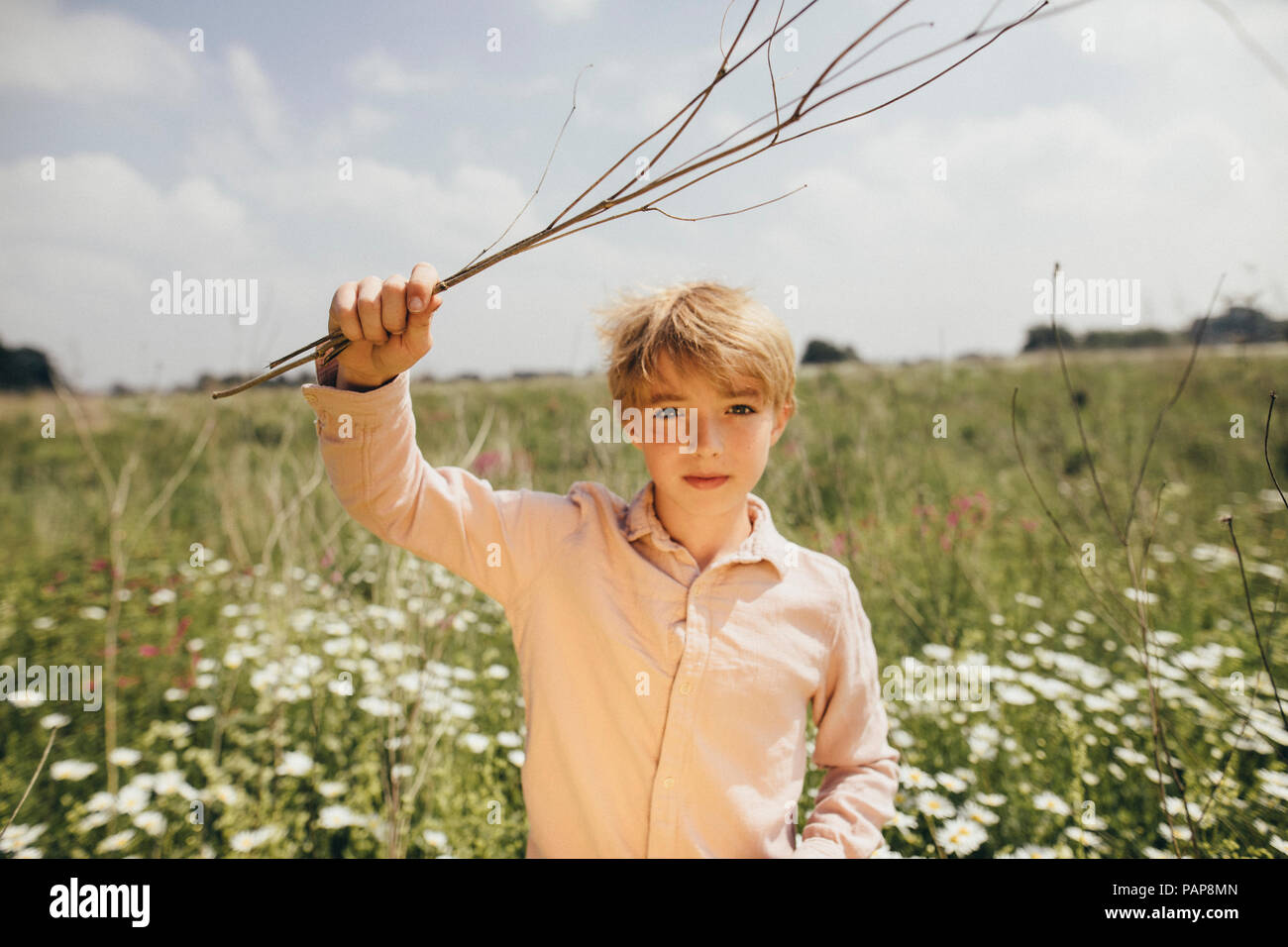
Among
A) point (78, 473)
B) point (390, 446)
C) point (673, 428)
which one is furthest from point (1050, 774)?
point (78, 473)

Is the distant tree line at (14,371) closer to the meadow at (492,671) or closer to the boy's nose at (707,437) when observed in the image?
the meadow at (492,671)

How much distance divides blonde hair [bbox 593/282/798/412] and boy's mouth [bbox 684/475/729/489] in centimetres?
14

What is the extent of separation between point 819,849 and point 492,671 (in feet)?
4.15

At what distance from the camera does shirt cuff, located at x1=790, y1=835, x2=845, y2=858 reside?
1.00 metres

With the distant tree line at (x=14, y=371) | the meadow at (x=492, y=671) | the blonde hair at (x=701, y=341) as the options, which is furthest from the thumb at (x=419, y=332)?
the distant tree line at (x=14, y=371)

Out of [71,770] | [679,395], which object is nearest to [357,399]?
[679,395]

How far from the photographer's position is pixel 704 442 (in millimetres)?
1033

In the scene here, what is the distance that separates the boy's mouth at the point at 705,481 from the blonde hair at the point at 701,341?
0.14 m

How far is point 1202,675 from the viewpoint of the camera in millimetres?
2119

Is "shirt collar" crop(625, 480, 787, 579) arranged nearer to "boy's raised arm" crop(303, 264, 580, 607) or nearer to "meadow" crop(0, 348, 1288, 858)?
"boy's raised arm" crop(303, 264, 580, 607)

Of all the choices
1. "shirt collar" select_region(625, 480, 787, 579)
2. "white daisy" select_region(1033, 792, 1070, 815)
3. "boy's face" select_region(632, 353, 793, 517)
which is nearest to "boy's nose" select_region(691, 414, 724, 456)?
"boy's face" select_region(632, 353, 793, 517)

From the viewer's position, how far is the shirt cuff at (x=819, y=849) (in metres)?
1.00
